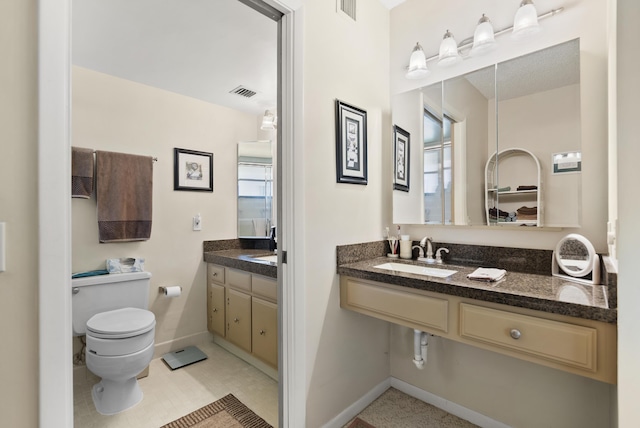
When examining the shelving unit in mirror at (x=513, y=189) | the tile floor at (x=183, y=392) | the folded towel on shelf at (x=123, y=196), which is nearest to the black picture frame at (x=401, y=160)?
the shelving unit in mirror at (x=513, y=189)

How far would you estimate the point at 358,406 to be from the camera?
6.01 ft

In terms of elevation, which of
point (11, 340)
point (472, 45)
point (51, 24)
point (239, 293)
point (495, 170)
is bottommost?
point (239, 293)

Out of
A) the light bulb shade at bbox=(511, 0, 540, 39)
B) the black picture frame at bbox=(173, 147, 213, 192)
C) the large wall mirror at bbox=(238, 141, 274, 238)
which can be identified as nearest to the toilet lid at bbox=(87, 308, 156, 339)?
the black picture frame at bbox=(173, 147, 213, 192)

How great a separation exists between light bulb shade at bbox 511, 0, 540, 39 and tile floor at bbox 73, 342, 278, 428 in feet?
8.47

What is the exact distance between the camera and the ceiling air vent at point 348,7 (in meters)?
1.77

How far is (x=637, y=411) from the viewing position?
2.74 ft

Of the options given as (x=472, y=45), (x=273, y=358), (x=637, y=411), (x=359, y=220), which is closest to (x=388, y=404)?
(x=273, y=358)

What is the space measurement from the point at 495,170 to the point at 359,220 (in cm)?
82

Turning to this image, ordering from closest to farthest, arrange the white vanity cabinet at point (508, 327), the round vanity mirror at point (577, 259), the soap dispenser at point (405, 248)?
the white vanity cabinet at point (508, 327) < the round vanity mirror at point (577, 259) < the soap dispenser at point (405, 248)

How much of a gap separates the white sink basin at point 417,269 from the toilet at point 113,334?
1.63m

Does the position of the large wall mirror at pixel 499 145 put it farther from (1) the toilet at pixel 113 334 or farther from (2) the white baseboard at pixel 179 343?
(2) the white baseboard at pixel 179 343

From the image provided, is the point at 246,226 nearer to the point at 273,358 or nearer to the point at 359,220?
the point at 273,358

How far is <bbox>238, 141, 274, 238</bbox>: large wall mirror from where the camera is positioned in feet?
10.5

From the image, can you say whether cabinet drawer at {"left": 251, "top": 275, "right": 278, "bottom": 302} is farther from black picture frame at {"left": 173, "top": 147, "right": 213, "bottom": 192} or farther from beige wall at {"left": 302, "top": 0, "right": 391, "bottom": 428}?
black picture frame at {"left": 173, "top": 147, "right": 213, "bottom": 192}
